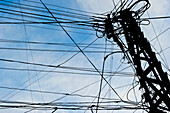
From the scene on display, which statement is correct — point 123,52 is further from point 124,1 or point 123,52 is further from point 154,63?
point 124,1

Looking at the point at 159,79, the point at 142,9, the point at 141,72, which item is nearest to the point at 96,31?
the point at 142,9

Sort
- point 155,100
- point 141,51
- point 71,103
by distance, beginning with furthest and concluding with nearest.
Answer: point 71,103, point 141,51, point 155,100

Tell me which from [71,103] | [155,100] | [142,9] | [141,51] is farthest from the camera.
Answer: [142,9]

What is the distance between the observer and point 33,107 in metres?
6.10

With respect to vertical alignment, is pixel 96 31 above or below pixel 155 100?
above

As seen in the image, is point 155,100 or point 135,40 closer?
point 155,100

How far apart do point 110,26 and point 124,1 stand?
1.02 m

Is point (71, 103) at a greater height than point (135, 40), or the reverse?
point (135, 40)

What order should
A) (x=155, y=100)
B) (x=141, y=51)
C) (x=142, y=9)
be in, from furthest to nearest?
(x=142, y=9) < (x=141, y=51) < (x=155, y=100)

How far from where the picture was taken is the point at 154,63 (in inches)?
245

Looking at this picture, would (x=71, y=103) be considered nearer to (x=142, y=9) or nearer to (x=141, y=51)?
(x=141, y=51)

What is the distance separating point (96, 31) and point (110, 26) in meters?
0.61

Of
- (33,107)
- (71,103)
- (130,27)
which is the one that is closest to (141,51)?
(130,27)

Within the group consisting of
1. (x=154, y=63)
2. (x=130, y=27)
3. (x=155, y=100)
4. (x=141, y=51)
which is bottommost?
(x=155, y=100)
